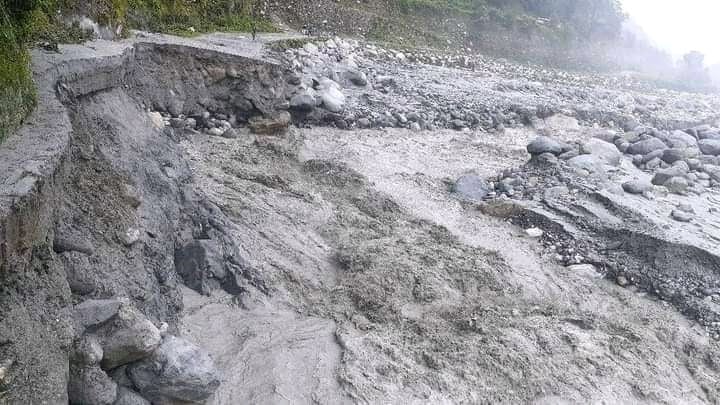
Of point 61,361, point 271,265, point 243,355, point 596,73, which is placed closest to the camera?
point 61,361

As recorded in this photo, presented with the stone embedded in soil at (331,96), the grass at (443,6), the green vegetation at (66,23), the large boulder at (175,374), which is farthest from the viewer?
the grass at (443,6)

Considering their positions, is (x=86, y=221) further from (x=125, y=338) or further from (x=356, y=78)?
(x=356, y=78)

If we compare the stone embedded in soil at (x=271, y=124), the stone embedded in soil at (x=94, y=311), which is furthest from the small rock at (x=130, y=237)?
the stone embedded in soil at (x=271, y=124)

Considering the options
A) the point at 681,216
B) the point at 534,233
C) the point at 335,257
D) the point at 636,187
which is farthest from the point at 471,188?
the point at 335,257

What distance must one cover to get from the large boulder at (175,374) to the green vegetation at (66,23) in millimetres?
1532

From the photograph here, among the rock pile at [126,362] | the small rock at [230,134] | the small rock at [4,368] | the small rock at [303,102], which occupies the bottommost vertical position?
the small rock at [230,134]

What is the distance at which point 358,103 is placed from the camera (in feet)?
42.3

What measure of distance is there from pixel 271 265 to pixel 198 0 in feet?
38.0

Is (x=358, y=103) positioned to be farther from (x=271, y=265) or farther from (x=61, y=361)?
(x=61, y=361)

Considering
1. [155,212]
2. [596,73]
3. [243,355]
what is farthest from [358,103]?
[596,73]

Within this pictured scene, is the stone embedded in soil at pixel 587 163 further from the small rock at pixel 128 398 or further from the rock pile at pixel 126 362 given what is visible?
the small rock at pixel 128 398

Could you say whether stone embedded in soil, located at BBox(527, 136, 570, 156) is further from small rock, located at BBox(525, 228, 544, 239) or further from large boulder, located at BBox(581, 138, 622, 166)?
small rock, located at BBox(525, 228, 544, 239)

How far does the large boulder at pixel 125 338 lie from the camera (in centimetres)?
312

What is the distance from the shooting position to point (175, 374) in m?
3.32
